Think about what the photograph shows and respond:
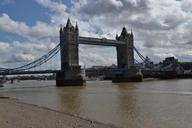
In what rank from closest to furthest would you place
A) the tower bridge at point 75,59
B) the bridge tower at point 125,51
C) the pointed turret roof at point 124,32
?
the tower bridge at point 75,59 → the bridge tower at point 125,51 → the pointed turret roof at point 124,32

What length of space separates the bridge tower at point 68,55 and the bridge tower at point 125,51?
2719cm

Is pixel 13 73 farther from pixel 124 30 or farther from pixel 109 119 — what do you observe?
pixel 109 119

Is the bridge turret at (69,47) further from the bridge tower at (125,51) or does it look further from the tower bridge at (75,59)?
the bridge tower at (125,51)

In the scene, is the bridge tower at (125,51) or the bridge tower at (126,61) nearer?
the bridge tower at (126,61)

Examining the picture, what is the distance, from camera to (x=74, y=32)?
103m

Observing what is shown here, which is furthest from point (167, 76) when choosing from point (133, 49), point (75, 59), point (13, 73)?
point (13, 73)

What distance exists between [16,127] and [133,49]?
117730mm

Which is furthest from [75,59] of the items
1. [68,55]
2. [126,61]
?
[126,61]

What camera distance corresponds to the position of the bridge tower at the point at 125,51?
12693 cm

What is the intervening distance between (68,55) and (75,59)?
2819 millimetres


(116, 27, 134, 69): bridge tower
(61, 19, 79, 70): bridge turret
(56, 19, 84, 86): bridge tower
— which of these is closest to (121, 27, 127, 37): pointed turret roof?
(116, 27, 134, 69): bridge tower

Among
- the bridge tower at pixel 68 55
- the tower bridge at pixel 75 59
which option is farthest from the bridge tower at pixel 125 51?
the bridge tower at pixel 68 55

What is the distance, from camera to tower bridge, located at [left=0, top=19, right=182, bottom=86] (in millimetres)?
92963

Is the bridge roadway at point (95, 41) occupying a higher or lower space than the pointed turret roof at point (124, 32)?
lower
